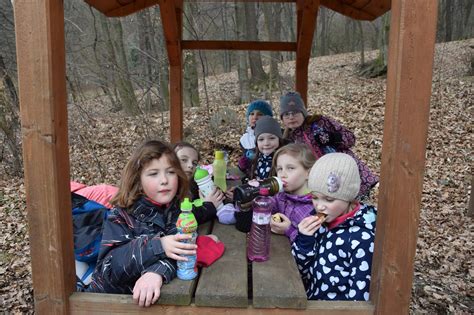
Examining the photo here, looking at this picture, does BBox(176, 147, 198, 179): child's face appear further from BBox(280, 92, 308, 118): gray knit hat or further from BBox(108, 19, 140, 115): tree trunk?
BBox(108, 19, 140, 115): tree trunk

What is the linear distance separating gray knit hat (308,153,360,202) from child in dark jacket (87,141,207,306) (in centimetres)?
73

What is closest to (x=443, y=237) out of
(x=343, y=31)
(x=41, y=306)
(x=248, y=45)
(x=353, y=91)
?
(x=248, y=45)

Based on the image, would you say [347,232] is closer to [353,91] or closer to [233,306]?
[233,306]

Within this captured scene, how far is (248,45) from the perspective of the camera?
18.0 feet

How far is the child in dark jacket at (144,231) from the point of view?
195 cm

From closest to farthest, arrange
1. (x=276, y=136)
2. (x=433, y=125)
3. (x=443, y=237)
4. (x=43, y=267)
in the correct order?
(x=43, y=267), (x=276, y=136), (x=443, y=237), (x=433, y=125)

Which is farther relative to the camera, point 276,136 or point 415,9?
point 276,136

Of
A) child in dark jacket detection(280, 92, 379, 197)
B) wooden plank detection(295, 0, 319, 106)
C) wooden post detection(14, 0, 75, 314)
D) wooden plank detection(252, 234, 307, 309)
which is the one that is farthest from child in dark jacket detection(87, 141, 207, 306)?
wooden plank detection(295, 0, 319, 106)

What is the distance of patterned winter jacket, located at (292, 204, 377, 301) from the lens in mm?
2068

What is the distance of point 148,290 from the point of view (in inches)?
73.0

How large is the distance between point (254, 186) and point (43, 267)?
1193mm

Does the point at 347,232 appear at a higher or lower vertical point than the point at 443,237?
higher

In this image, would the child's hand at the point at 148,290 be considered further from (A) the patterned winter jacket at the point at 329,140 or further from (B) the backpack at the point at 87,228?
(A) the patterned winter jacket at the point at 329,140

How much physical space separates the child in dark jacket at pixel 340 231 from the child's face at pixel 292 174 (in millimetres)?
672
